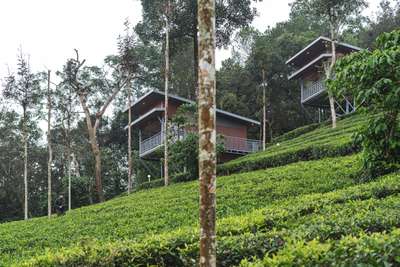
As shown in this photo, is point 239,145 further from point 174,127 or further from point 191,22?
point 191,22

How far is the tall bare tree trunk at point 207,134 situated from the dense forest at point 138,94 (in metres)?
29.1

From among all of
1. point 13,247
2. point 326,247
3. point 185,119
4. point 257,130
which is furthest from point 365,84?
point 257,130

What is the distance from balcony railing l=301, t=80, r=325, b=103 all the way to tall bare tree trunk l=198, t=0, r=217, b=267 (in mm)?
31526

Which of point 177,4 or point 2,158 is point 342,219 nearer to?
point 177,4

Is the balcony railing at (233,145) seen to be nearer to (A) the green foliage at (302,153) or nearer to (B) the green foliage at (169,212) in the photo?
(A) the green foliage at (302,153)

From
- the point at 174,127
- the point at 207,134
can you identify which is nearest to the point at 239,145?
the point at 174,127

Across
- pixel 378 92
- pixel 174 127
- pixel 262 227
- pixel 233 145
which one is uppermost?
pixel 174 127

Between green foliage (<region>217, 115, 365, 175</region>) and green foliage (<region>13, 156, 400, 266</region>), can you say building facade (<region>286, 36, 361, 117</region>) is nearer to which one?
green foliage (<region>217, 115, 365, 175</region>)

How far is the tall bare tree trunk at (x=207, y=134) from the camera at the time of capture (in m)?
4.78

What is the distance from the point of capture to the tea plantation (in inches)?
201

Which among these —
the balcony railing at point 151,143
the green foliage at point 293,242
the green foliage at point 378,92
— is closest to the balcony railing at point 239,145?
the balcony railing at point 151,143

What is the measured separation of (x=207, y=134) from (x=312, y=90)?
108 ft

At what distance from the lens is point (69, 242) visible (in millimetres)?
13477

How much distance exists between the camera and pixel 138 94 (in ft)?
167
